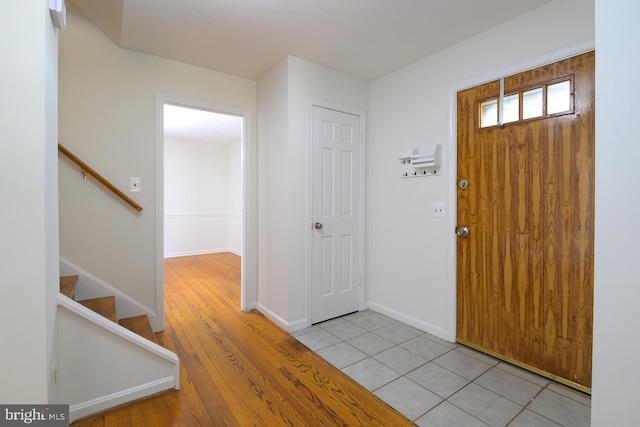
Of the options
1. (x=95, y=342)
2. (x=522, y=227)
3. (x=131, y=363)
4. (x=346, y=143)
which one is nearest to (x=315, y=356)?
(x=131, y=363)

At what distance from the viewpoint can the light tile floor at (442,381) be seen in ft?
5.22

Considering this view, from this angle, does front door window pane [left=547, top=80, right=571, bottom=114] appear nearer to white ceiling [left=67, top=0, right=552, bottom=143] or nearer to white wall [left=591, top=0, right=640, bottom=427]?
white ceiling [left=67, top=0, right=552, bottom=143]

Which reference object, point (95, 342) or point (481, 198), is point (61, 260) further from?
point (481, 198)

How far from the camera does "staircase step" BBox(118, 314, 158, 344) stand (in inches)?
85.1

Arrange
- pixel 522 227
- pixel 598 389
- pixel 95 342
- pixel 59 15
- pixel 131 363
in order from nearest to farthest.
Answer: pixel 598 389
pixel 59 15
pixel 95 342
pixel 131 363
pixel 522 227

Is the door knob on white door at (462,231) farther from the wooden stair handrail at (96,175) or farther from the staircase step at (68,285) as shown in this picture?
the staircase step at (68,285)

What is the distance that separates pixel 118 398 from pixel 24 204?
120cm

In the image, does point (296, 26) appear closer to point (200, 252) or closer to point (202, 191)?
point (202, 191)

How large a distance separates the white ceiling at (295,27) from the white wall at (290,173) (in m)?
0.16

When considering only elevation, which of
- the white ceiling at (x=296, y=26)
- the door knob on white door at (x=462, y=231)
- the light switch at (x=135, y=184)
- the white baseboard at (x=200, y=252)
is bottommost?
the white baseboard at (x=200, y=252)

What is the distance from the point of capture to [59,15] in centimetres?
135

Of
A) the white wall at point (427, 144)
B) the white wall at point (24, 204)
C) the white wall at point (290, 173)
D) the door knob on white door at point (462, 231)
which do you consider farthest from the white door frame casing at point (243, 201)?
the door knob on white door at point (462, 231)

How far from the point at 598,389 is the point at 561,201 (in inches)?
51.0

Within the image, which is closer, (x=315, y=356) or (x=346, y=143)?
(x=315, y=356)
